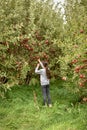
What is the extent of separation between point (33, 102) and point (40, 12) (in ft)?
22.3

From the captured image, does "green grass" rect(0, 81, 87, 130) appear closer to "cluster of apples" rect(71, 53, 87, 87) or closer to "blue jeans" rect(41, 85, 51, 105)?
"blue jeans" rect(41, 85, 51, 105)

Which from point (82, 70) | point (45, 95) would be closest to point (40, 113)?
point (45, 95)

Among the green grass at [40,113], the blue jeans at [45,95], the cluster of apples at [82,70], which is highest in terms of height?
the cluster of apples at [82,70]

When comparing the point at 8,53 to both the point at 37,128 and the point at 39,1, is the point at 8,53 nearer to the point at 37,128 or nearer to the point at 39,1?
the point at 39,1

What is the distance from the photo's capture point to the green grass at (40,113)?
11.4 metres

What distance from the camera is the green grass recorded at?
11.4m

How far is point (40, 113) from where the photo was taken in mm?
12727

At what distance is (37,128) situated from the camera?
11305mm

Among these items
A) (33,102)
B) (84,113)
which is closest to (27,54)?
(33,102)

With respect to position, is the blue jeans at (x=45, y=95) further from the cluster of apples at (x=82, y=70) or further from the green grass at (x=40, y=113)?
the cluster of apples at (x=82, y=70)

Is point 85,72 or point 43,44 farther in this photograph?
point 43,44

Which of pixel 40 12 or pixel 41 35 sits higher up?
pixel 40 12

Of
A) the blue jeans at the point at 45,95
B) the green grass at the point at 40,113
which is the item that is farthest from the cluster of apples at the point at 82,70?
the blue jeans at the point at 45,95

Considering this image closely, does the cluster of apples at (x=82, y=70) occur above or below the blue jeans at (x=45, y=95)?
above
